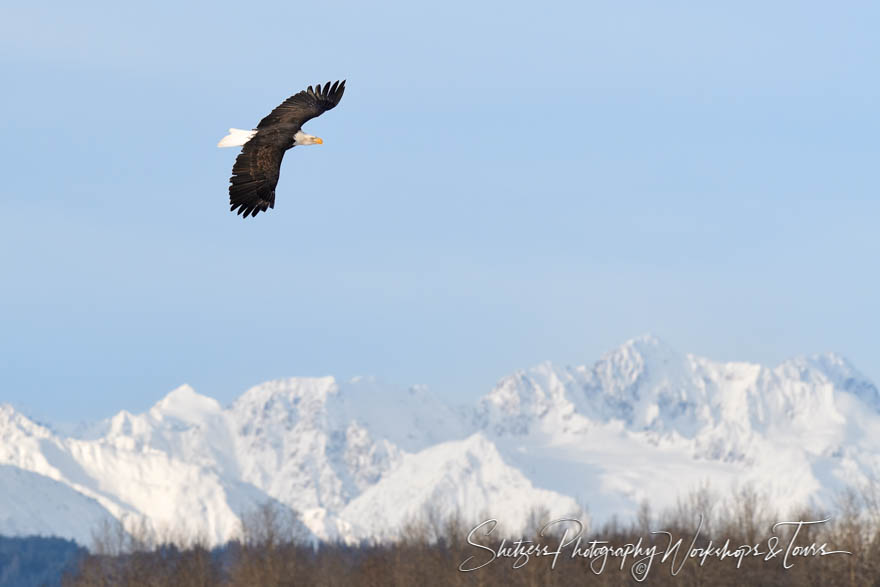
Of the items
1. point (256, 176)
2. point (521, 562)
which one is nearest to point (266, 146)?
point (256, 176)

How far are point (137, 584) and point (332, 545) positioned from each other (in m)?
37.2

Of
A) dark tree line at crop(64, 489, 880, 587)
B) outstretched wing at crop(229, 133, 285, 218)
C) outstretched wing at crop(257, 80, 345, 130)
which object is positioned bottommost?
dark tree line at crop(64, 489, 880, 587)

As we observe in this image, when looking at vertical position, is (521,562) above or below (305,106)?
below

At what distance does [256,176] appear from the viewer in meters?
24.3

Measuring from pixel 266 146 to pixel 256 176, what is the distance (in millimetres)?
521

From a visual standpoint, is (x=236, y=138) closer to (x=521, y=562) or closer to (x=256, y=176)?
(x=256, y=176)

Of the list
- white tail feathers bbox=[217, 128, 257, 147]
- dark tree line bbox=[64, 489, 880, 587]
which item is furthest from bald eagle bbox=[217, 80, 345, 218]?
dark tree line bbox=[64, 489, 880, 587]

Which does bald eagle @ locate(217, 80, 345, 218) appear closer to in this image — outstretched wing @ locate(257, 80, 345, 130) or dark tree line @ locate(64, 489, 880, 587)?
outstretched wing @ locate(257, 80, 345, 130)

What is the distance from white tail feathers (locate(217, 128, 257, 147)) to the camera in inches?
937

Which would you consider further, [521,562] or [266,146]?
[521,562]

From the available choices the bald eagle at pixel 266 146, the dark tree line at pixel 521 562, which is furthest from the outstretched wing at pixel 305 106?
the dark tree line at pixel 521 562

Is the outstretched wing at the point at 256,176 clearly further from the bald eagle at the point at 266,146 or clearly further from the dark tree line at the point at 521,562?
the dark tree line at the point at 521,562

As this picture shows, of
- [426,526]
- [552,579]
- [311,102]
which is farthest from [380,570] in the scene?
[311,102]

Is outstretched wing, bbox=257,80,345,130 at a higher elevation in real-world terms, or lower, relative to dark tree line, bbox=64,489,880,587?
higher
